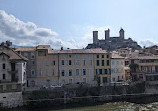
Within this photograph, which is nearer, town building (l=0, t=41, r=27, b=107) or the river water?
the river water

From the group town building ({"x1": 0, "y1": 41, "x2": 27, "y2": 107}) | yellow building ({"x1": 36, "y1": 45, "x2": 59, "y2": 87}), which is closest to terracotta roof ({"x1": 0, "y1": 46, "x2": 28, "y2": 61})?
town building ({"x1": 0, "y1": 41, "x2": 27, "y2": 107})

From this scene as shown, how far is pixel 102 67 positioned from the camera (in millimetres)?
55312

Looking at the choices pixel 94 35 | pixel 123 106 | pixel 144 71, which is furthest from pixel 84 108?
pixel 94 35

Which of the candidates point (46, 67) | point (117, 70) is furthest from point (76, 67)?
point (117, 70)

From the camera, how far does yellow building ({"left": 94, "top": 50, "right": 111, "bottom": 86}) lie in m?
54.9

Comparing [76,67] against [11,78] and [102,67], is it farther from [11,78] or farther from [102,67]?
[11,78]

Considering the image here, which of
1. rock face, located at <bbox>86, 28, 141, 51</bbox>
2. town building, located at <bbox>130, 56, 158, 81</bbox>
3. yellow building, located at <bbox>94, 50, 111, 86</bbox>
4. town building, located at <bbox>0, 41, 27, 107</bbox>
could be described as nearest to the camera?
town building, located at <bbox>0, 41, 27, 107</bbox>

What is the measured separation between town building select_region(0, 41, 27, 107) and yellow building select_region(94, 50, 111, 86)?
20.5 m

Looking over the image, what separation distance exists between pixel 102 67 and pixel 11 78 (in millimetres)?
25040

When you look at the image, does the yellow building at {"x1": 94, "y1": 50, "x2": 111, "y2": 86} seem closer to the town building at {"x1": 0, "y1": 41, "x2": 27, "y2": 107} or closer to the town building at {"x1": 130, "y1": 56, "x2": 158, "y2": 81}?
the town building at {"x1": 130, "y1": 56, "x2": 158, "y2": 81}

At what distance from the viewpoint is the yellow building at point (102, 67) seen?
180 feet

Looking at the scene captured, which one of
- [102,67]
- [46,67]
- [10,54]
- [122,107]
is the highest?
[10,54]

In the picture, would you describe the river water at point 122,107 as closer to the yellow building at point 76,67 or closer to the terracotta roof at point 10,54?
the yellow building at point 76,67

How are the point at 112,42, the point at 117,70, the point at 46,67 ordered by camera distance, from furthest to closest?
1. the point at 112,42
2. the point at 117,70
3. the point at 46,67
